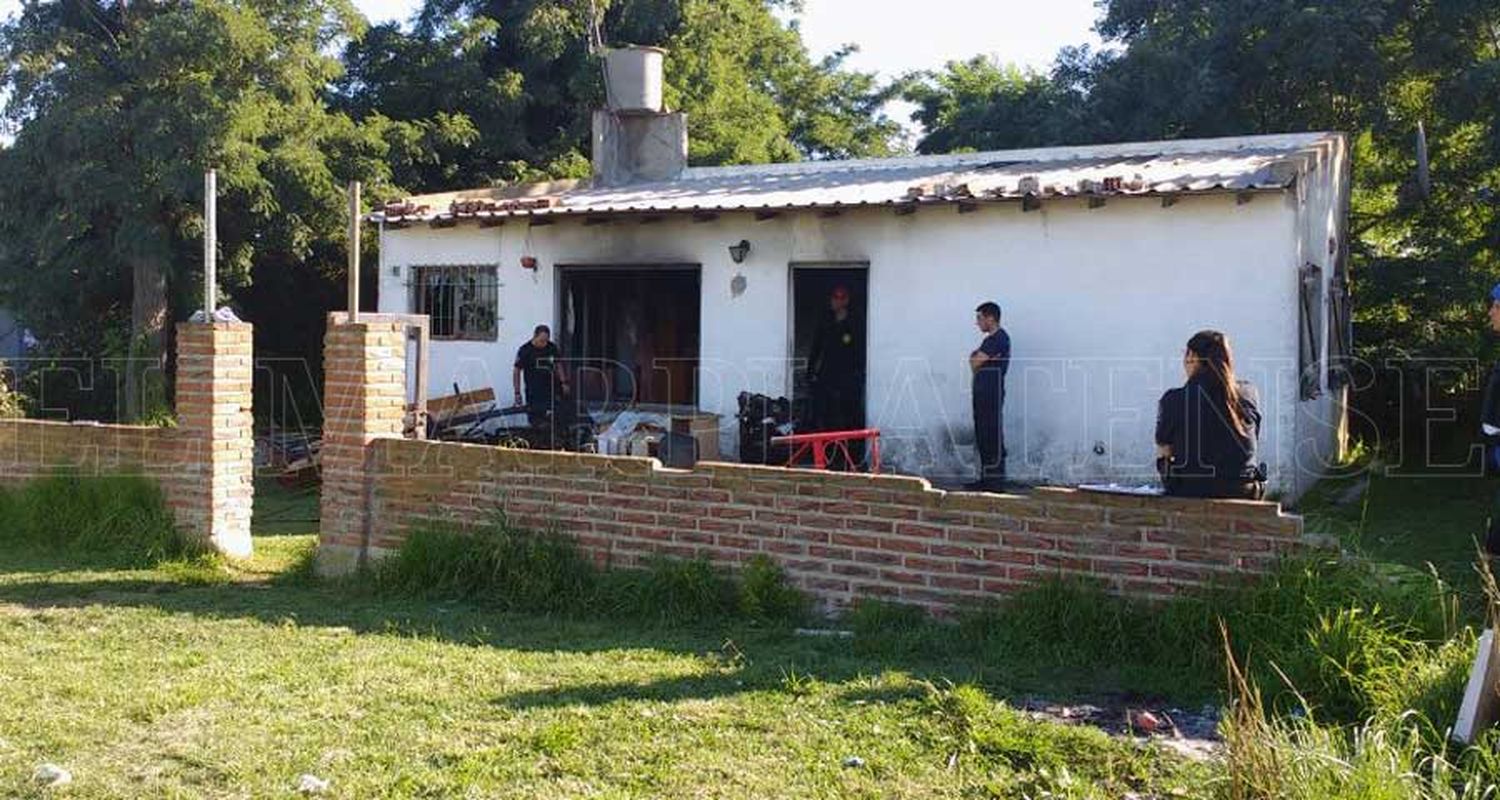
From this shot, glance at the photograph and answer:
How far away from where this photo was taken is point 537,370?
38.3 ft

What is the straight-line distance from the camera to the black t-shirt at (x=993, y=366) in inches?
394

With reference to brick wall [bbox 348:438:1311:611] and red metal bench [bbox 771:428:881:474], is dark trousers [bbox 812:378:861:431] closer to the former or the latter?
red metal bench [bbox 771:428:881:474]

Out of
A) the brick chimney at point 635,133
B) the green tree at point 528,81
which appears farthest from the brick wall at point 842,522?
the green tree at point 528,81

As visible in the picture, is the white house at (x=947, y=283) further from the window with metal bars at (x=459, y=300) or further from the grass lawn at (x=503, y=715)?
the grass lawn at (x=503, y=715)

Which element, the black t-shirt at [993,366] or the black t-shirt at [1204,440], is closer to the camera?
the black t-shirt at [1204,440]

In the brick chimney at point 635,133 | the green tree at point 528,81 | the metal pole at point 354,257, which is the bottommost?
the metal pole at point 354,257

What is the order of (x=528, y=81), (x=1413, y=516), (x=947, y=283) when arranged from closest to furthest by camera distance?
(x=1413, y=516)
(x=947, y=283)
(x=528, y=81)

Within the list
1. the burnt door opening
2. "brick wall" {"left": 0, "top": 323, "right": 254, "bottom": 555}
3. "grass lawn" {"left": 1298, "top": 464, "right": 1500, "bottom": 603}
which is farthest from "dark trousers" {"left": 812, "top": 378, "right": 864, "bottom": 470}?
"brick wall" {"left": 0, "top": 323, "right": 254, "bottom": 555}

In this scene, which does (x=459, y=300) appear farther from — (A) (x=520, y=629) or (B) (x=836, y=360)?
(A) (x=520, y=629)

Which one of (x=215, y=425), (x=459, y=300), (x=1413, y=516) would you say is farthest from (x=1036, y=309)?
(x=215, y=425)

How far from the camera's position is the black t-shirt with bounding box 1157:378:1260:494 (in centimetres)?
598

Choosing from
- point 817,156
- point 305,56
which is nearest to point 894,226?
point 305,56

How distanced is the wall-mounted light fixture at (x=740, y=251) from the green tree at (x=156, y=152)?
699cm

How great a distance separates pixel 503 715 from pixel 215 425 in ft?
13.7
